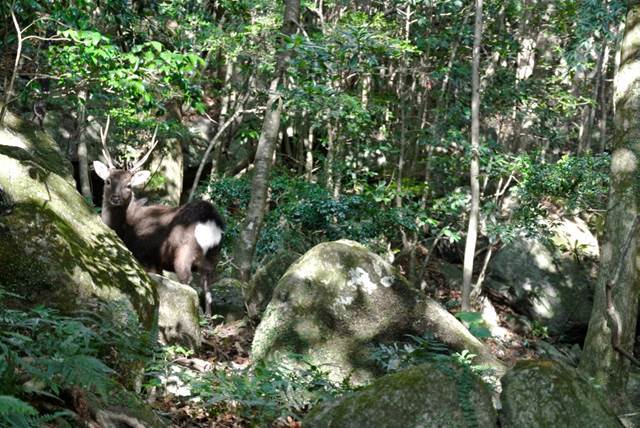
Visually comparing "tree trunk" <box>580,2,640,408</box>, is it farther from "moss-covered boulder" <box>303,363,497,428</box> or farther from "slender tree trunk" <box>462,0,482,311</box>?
"moss-covered boulder" <box>303,363,497,428</box>

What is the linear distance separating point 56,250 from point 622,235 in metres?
5.86

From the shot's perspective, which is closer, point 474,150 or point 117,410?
point 117,410

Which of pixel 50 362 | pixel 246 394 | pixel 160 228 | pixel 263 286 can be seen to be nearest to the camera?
pixel 50 362

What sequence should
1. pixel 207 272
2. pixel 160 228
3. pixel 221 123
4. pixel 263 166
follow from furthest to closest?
pixel 221 123 < pixel 160 228 < pixel 263 166 < pixel 207 272

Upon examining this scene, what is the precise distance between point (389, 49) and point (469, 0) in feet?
17.9

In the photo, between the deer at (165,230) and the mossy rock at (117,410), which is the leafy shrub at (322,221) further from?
the mossy rock at (117,410)

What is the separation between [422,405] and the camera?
3.52 m

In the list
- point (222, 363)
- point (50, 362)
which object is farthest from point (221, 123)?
point (50, 362)

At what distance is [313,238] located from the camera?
39.7ft

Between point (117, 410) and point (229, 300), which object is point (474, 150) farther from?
point (117, 410)

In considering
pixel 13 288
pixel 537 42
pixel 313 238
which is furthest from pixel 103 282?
pixel 537 42

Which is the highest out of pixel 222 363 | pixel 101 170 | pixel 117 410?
pixel 117 410

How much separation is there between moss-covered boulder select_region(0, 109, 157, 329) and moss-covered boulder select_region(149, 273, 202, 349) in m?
0.88

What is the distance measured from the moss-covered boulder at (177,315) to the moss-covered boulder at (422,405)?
8.51 ft
